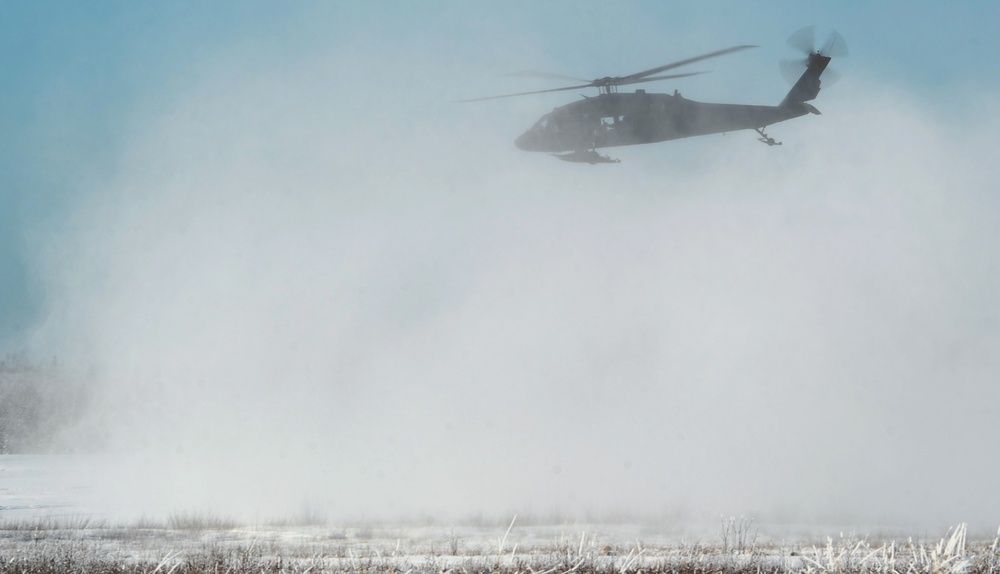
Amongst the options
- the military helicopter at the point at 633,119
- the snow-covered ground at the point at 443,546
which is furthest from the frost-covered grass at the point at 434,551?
the military helicopter at the point at 633,119

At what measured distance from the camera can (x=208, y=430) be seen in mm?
84500

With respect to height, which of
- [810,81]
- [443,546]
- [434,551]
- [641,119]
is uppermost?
[810,81]

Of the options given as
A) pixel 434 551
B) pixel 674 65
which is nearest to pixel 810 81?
pixel 674 65

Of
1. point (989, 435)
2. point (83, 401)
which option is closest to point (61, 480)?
point (989, 435)

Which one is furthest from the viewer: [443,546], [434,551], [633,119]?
[633,119]

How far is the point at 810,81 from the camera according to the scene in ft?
127

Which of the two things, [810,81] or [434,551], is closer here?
[434,551]

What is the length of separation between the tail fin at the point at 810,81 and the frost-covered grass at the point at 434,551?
2115cm

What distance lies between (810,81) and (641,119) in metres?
10.1

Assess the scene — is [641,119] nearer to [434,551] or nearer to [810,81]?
[810,81]

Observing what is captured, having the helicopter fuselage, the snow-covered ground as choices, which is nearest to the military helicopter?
the helicopter fuselage

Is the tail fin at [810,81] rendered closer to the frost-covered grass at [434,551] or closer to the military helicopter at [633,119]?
the military helicopter at [633,119]

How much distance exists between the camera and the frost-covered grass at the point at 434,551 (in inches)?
575

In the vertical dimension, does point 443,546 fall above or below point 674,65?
below
